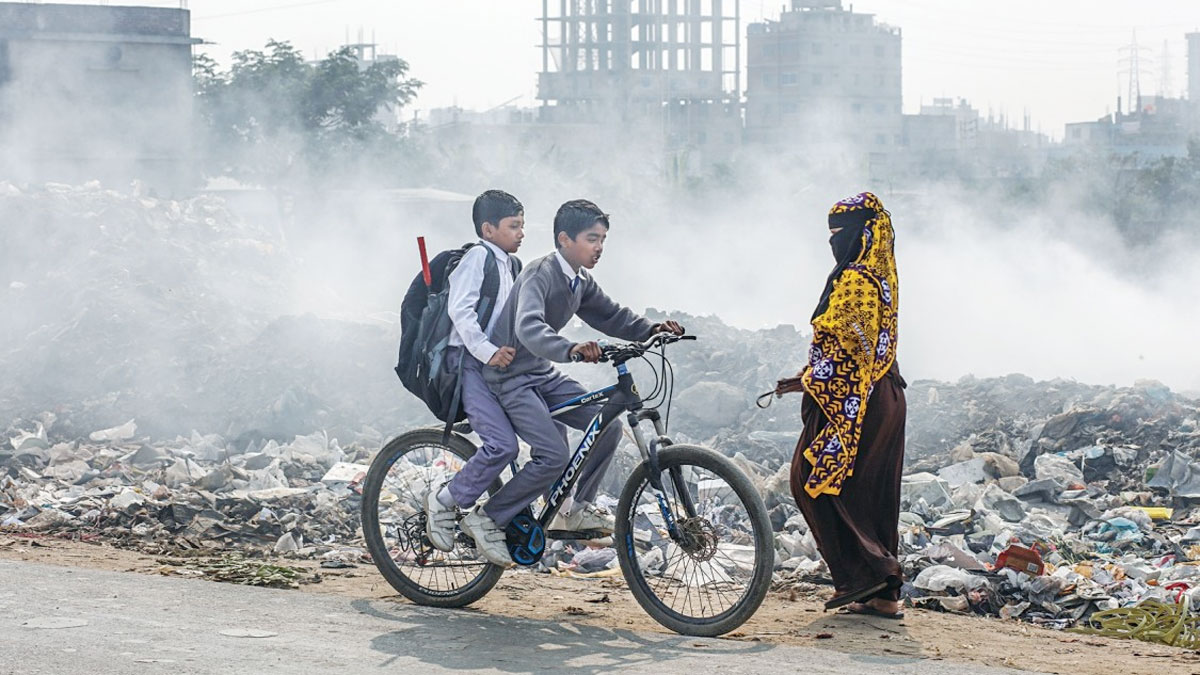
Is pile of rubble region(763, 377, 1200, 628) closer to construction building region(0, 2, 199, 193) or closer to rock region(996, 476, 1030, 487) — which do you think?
rock region(996, 476, 1030, 487)

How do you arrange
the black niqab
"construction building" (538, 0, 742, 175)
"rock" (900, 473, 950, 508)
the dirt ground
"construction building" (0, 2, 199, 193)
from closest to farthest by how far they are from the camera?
the dirt ground → the black niqab → "rock" (900, 473, 950, 508) → "construction building" (0, 2, 199, 193) → "construction building" (538, 0, 742, 175)

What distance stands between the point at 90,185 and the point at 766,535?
64.2 feet

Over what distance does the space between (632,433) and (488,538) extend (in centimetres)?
71

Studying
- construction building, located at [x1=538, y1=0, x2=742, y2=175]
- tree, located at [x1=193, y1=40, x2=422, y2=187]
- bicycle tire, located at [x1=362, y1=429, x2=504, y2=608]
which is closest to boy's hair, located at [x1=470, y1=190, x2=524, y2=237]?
bicycle tire, located at [x1=362, y1=429, x2=504, y2=608]

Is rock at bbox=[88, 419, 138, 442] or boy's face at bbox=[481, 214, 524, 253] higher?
boy's face at bbox=[481, 214, 524, 253]

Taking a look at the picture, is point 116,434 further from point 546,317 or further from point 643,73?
point 643,73

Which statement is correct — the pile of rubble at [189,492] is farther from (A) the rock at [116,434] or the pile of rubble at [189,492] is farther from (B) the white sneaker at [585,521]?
(B) the white sneaker at [585,521]

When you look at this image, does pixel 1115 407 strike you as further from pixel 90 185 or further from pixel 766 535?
pixel 90 185

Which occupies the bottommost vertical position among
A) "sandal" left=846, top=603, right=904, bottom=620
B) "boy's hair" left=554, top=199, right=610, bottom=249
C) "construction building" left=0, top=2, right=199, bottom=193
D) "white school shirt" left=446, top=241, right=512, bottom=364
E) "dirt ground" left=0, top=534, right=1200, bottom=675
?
"dirt ground" left=0, top=534, right=1200, bottom=675

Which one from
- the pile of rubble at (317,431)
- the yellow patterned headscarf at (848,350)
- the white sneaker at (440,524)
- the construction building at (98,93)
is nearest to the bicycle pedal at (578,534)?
the white sneaker at (440,524)

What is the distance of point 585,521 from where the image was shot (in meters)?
6.10

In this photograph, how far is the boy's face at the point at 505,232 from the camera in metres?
6.24

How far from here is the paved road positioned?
207 inches

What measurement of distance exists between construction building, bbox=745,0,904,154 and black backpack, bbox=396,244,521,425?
8451cm
